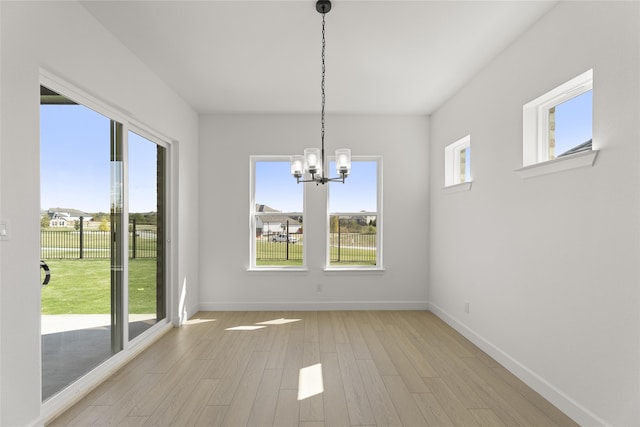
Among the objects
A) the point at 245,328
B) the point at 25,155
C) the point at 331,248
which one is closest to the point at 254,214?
the point at 331,248

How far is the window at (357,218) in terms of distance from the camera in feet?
17.0

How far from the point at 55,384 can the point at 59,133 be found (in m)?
1.72

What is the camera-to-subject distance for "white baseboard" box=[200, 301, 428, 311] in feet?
16.5

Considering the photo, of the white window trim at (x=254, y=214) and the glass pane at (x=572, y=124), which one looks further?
the white window trim at (x=254, y=214)

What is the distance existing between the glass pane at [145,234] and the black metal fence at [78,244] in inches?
1.2

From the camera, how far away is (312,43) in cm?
302

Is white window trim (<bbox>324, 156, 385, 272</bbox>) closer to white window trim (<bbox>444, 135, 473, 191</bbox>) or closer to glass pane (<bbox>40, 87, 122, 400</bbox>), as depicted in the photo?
white window trim (<bbox>444, 135, 473, 191</bbox>)

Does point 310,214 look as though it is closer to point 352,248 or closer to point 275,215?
point 275,215

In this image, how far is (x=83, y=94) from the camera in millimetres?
2645

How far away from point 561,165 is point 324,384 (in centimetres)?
232

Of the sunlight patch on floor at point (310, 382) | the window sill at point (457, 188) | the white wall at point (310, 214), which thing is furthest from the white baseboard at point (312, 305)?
the sunlight patch on floor at point (310, 382)

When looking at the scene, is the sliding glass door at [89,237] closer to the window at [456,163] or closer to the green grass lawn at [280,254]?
the green grass lawn at [280,254]

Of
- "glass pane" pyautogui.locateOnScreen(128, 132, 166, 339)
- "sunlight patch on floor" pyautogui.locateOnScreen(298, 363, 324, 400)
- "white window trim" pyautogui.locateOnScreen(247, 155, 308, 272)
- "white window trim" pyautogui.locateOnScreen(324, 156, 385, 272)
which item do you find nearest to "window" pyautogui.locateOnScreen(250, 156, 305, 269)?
"white window trim" pyautogui.locateOnScreen(247, 155, 308, 272)

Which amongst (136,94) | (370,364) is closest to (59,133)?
(136,94)
